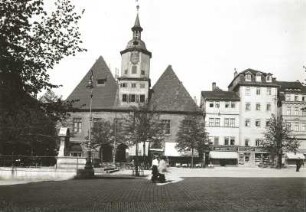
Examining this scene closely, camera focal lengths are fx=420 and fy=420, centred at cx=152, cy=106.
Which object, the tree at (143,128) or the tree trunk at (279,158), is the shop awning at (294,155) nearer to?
the tree trunk at (279,158)

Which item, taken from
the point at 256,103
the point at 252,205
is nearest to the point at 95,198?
the point at 252,205

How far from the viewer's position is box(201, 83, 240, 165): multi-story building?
64.6 m

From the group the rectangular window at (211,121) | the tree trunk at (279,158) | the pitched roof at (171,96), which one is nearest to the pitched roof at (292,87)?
the tree trunk at (279,158)

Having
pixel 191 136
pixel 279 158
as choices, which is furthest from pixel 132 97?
pixel 279 158

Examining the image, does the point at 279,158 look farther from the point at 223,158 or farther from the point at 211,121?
the point at 211,121

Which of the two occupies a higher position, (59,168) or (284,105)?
(284,105)

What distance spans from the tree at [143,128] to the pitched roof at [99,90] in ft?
30.6

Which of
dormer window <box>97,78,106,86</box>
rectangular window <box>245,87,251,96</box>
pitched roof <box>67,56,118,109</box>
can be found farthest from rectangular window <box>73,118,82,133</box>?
rectangular window <box>245,87,251,96</box>

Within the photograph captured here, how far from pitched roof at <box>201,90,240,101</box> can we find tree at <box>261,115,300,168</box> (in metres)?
6.97

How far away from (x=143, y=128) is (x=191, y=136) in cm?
734

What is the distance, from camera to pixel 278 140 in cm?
5919

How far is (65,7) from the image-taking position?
59.8 ft

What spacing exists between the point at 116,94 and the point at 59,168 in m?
38.2

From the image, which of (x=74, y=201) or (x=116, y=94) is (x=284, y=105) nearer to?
(x=116, y=94)
